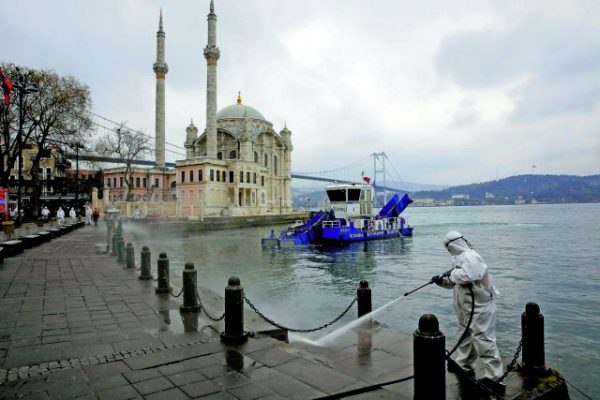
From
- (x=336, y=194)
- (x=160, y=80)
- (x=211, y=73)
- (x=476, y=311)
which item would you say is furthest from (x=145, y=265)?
(x=160, y=80)

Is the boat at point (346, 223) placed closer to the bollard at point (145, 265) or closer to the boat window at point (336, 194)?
the boat window at point (336, 194)

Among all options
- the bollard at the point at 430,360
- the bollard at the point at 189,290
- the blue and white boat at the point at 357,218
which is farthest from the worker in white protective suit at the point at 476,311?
the blue and white boat at the point at 357,218

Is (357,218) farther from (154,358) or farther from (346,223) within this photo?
(154,358)

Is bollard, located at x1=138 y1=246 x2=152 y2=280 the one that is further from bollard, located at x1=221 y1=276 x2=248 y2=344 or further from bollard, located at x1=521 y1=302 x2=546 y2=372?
bollard, located at x1=521 y1=302 x2=546 y2=372

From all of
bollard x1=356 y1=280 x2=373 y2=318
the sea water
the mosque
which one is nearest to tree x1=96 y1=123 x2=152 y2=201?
the mosque

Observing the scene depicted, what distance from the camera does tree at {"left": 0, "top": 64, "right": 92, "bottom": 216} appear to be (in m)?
30.5

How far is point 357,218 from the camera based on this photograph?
116 ft

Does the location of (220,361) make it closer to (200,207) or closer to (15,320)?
(15,320)

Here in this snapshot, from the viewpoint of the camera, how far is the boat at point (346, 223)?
102ft

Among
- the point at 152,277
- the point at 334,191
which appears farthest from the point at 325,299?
the point at 334,191

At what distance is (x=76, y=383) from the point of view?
15.9 feet

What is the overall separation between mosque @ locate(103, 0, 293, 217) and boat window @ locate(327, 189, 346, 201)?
802 inches

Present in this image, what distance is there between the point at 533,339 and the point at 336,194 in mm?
31046

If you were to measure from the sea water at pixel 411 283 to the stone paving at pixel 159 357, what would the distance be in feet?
5.60
